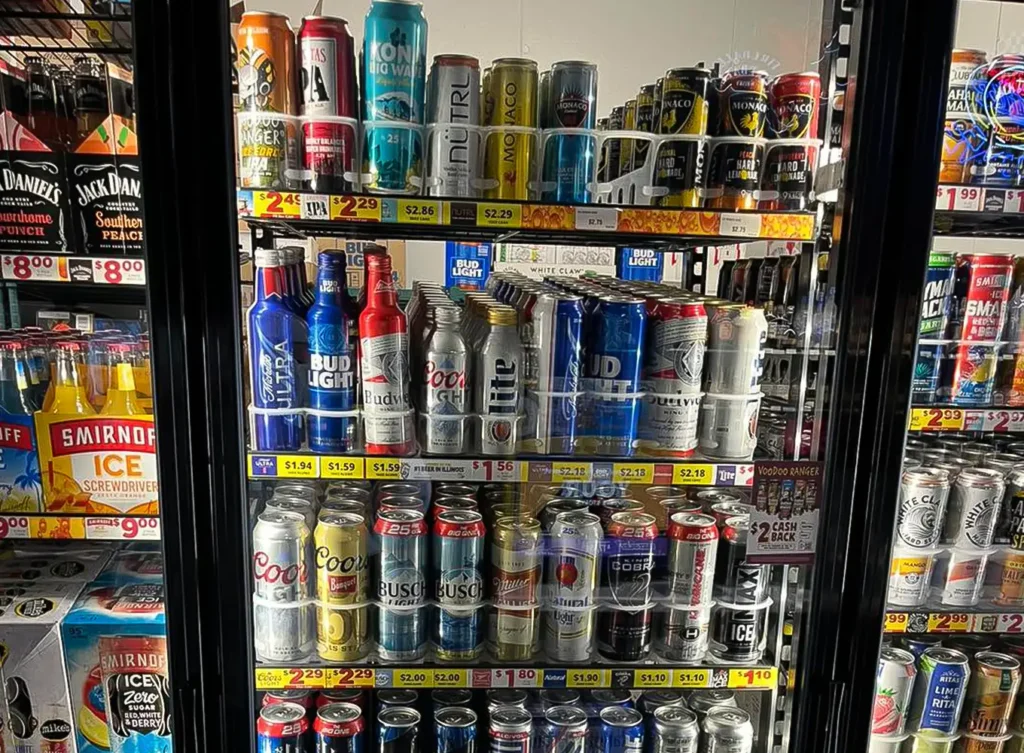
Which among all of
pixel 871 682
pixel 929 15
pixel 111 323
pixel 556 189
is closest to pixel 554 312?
pixel 556 189

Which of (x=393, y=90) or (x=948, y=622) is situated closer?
(x=393, y=90)

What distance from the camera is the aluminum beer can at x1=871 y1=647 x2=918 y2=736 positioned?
1.53m

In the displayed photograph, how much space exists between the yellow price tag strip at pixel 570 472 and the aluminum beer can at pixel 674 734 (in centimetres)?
56

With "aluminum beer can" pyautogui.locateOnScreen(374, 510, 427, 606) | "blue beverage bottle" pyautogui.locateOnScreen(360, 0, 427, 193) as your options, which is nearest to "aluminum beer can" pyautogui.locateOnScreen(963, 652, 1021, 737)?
"aluminum beer can" pyautogui.locateOnScreen(374, 510, 427, 606)

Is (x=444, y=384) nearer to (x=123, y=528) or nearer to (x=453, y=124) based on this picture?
(x=453, y=124)

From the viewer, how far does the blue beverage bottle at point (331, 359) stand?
4.09ft

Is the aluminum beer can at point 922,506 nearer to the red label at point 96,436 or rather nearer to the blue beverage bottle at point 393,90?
the blue beverage bottle at point 393,90

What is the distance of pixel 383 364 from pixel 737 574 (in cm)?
83

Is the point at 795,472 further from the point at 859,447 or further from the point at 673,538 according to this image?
the point at 673,538

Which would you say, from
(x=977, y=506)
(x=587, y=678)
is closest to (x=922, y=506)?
(x=977, y=506)

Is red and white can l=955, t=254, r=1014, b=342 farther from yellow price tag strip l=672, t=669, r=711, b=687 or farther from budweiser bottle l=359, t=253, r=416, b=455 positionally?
budweiser bottle l=359, t=253, r=416, b=455

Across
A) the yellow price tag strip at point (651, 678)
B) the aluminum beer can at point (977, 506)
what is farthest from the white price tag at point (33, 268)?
the aluminum beer can at point (977, 506)

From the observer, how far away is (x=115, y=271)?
1.19 meters

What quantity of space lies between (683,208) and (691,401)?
0.36 meters
